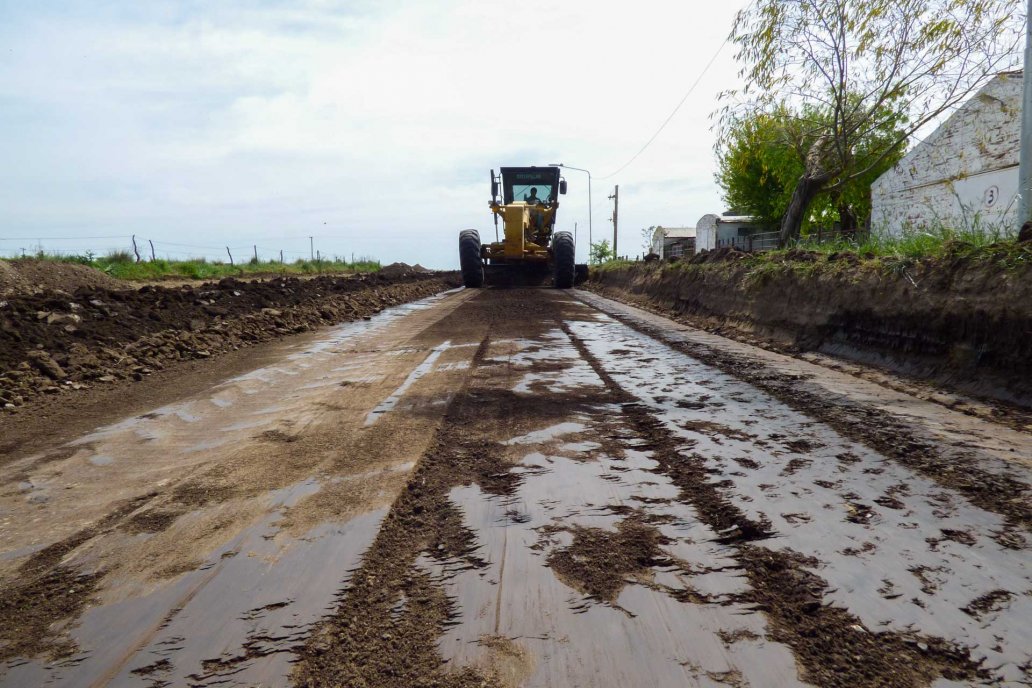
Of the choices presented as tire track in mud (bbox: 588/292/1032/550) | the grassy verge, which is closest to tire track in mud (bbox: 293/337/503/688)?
tire track in mud (bbox: 588/292/1032/550)

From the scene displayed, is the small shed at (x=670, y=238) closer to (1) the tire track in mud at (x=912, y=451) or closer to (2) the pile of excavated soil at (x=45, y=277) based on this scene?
(2) the pile of excavated soil at (x=45, y=277)

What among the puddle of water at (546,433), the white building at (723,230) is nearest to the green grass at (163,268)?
the puddle of water at (546,433)

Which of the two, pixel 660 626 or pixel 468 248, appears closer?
pixel 660 626

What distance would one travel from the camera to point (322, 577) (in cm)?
258

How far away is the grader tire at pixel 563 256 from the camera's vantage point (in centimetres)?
2288

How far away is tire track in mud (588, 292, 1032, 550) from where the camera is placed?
10.1ft

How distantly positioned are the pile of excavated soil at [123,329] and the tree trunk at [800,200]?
415 inches

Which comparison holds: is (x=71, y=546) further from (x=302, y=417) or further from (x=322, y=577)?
(x=302, y=417)

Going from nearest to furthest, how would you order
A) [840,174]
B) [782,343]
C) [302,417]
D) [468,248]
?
[302,417], [782,343], [840,174], [468,248]

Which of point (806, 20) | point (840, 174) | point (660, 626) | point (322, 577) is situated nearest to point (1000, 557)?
point (660, 626)

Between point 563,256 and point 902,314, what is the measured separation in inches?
648

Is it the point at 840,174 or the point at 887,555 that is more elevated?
the point at 840,174

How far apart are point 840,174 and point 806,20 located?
371cm

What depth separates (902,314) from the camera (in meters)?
6.76
